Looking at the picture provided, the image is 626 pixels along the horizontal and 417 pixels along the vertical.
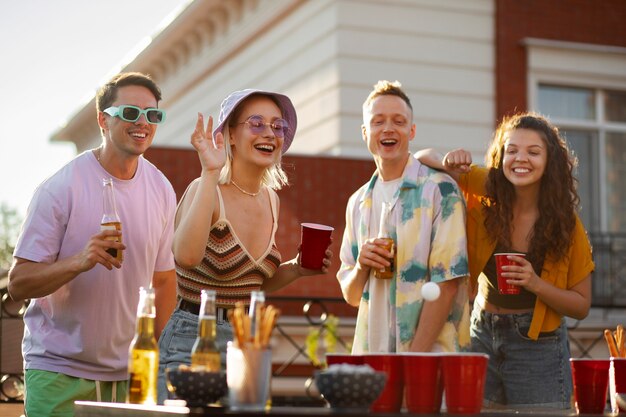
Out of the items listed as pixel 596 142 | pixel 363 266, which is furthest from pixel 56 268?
pixel 596 142

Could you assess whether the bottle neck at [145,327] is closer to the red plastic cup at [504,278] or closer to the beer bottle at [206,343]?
the beer bottle at [206,343]

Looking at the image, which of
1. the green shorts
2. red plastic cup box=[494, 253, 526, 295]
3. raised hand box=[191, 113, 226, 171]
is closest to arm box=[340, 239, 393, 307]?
red plastic cup box=[494, 253, 526, 295]

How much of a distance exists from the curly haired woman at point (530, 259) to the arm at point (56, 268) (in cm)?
136

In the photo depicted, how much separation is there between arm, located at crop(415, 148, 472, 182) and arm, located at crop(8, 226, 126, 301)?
4.29ft

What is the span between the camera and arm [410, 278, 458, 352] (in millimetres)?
4223

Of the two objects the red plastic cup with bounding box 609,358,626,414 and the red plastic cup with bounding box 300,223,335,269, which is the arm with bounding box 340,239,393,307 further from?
the red plastic cup with bounding box 609,358,626,414

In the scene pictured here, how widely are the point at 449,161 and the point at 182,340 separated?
130 cm

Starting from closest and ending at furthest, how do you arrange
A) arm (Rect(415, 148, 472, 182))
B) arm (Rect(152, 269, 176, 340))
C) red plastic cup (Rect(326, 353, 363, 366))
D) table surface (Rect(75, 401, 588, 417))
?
1. table surface (Rect(75, 401, 588, 417))
2. red plastic cup (Rect(326, 353, 363, 366))
3. arm (Rect(415, 148, 472, 182))
4. arm (Rect(152, 269, 176, 340))

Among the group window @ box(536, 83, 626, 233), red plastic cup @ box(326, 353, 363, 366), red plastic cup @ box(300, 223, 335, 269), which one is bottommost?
red plastic cup @ box(326, 353, 363, 366)

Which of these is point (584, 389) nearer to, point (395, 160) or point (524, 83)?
point (395, 160)

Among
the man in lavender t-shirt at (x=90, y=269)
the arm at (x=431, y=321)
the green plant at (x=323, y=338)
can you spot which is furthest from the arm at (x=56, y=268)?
the green plant at (x=323, y=338)

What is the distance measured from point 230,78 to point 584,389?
43.9 feet

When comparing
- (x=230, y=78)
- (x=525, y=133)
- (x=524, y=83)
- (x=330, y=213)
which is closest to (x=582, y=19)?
(x=524, y=83)

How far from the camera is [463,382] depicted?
3.06m
